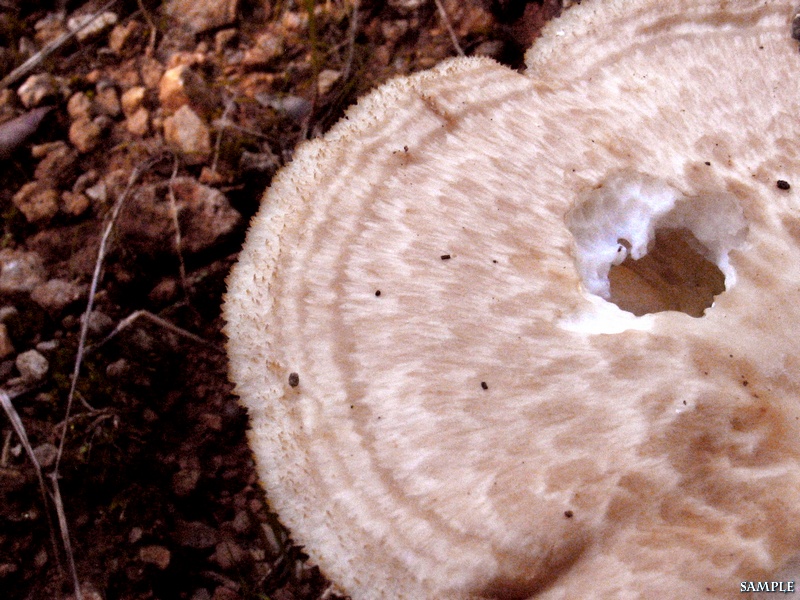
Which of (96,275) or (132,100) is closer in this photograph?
(96,275)

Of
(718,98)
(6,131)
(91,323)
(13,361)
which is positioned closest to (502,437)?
(718,98)

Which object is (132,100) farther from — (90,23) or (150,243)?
(150,243)

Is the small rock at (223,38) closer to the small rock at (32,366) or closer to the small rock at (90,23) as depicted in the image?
the small rock at (90,23)

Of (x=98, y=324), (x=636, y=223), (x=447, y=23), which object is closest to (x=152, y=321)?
(x=98, y=324)

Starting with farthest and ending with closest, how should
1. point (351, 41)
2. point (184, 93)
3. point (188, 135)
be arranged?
point (351, 41) < point (184, 93) < point (188, 135)

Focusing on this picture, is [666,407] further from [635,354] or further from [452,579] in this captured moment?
[452,579]

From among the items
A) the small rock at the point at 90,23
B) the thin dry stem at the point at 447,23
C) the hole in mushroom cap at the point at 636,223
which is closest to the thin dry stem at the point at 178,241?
the small rock at the point at 90,23

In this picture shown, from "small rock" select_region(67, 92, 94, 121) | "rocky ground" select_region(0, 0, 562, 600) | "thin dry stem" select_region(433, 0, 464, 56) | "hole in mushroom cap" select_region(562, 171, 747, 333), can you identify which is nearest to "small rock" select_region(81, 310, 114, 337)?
"rocky ground" select_region(0, 0, 562, 600)
